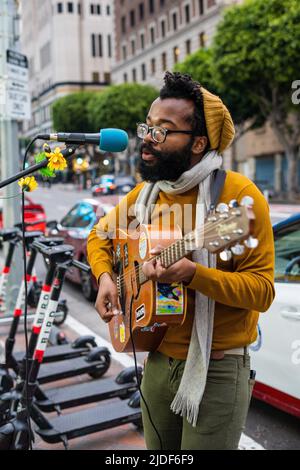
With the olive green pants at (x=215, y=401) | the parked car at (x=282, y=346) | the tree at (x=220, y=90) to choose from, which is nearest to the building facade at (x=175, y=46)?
the tree at (x=220, y=90)

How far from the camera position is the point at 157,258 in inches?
73.9

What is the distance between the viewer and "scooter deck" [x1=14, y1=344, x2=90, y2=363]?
5.27 m

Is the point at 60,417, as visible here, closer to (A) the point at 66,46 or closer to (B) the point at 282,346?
(B) the point at 282,346

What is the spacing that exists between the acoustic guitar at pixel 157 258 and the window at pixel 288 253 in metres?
2.01

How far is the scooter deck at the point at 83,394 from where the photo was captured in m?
4.21

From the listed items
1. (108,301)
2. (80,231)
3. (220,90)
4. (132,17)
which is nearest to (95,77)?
(132,17)

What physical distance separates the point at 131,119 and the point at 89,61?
3479 cm

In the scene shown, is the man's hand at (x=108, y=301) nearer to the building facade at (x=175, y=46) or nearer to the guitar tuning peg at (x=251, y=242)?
the guitar tuning peg at (x=251, y=242)

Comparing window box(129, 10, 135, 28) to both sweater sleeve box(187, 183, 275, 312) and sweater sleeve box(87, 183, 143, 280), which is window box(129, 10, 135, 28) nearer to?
sweater sleeve box(87, 183, 143, 280)

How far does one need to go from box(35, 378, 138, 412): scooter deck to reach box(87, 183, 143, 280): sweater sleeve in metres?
2.02

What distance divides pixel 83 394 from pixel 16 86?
4027mm

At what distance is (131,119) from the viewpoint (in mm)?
48531
